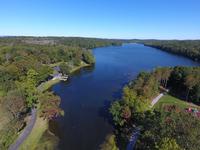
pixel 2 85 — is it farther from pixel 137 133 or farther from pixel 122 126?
pixel 137 133

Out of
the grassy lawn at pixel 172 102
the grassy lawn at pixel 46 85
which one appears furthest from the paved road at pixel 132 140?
the grassy lawn at pixel 46 85

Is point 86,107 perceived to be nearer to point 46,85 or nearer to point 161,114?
point 46,85

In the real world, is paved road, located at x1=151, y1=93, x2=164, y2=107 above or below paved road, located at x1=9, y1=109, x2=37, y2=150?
below

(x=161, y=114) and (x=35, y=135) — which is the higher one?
(x=161, y=114)

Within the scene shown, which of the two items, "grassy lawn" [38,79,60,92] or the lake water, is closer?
the lake water

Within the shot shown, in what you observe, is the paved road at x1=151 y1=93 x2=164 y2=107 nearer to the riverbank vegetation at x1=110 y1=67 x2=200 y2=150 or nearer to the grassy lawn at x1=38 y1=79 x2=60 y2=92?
the riverbank vegetation at x1=110 y1=67 x2=200 y2=150

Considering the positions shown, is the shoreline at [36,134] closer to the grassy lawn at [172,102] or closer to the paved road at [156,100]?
the paved road at [156,100]

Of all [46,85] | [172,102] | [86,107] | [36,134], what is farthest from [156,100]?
[46,85]

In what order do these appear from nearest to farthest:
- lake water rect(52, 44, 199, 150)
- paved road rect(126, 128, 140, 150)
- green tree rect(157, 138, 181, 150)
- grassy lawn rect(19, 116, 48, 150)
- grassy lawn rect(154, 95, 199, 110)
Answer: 1. green tree rect(157, 138, 181, 150)
2. grassy lawn rect(19, 116, 48, 150)
3. paved road rect(126, 128, 140, 150)
4. lake water rect(52, 44, 199, 150)
5. grassy lawn rect(154, 95, 199, 110)

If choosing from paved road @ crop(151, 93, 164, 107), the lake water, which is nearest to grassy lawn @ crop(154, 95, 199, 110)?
paved road @ crop(151, 93, 164, 107)
